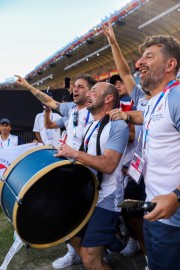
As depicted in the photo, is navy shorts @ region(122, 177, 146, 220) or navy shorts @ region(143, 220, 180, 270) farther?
navy shorts @ region(122, 177, 146, 220)

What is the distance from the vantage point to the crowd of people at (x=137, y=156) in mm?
1685

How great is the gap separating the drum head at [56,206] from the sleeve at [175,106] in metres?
0.76

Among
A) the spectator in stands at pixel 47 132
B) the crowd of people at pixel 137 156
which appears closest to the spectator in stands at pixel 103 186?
the crowd of people at pixel 137 156

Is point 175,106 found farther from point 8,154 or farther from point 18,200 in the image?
point 8,154

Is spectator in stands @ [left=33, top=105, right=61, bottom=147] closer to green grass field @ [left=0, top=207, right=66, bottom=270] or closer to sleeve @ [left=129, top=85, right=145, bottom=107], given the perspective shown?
green grass field @ [left=0, top=207, right=66, bottom=270]

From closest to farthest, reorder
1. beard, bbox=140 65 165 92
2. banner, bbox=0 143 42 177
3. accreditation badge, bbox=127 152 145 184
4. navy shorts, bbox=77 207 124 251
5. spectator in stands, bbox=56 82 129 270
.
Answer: beard, bbox=140 65 165 92
accreditation badge, bbox=127 152 145 184
spectator in stands, bbox=56 82 129 270
navy shorts, bbox=77 207 124 251
banner, bbox=0 143 42 177

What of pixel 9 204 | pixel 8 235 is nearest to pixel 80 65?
pixel 8 235

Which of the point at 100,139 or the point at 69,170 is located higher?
the point at 100,139

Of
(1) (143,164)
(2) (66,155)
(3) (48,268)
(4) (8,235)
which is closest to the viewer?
(1) (143,164)

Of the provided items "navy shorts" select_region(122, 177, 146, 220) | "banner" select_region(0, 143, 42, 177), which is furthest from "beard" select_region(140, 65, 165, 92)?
"banner" select_region(0, 143, 42, 177)

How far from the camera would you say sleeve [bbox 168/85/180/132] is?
1561 millimetres

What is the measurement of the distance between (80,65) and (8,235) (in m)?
18.6

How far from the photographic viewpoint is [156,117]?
5.64 ft

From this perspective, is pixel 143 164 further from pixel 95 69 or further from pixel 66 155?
pixel 95 69
